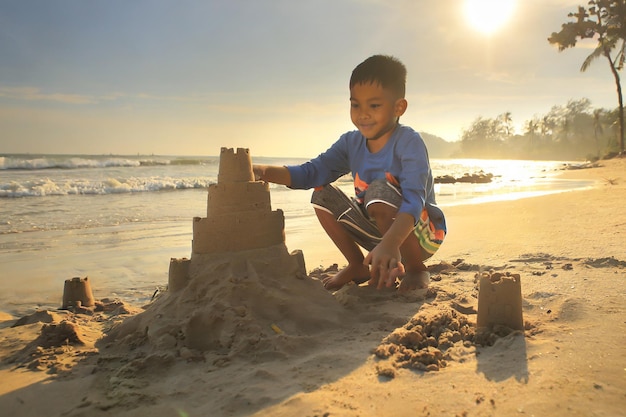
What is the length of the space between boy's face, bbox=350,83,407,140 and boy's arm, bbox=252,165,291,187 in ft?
1.92

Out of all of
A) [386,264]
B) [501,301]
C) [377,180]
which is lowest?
[501,301]

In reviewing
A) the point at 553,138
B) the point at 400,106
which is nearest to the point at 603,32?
the point at 400,106

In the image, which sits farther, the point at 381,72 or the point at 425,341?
the point at 381,72

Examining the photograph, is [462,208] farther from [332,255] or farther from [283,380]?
[283,380]

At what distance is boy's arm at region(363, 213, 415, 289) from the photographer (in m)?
2.01

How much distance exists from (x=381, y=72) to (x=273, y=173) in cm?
92

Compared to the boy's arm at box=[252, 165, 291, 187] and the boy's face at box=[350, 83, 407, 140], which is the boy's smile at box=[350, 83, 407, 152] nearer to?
the boy's face at box=[350, 83, 407, 140]

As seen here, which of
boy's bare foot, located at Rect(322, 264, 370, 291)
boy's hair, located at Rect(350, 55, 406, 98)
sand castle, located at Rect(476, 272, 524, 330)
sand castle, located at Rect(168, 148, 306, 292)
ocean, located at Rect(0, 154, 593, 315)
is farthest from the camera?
ocean, located at Rect(0, 154, 593, 315)

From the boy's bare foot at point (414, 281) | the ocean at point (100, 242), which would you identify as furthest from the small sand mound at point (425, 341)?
the ocean at point (100, 242)

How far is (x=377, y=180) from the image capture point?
2.72 metres

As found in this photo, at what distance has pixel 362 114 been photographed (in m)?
2.68

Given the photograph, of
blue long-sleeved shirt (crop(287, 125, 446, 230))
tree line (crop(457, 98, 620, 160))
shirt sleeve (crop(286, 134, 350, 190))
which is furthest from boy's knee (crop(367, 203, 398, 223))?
tree line (crop(457, 98, 620, 160))

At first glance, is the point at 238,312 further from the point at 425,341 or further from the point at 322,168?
the point at 322,168

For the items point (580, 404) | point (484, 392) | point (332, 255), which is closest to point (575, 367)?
point (580, 404)
